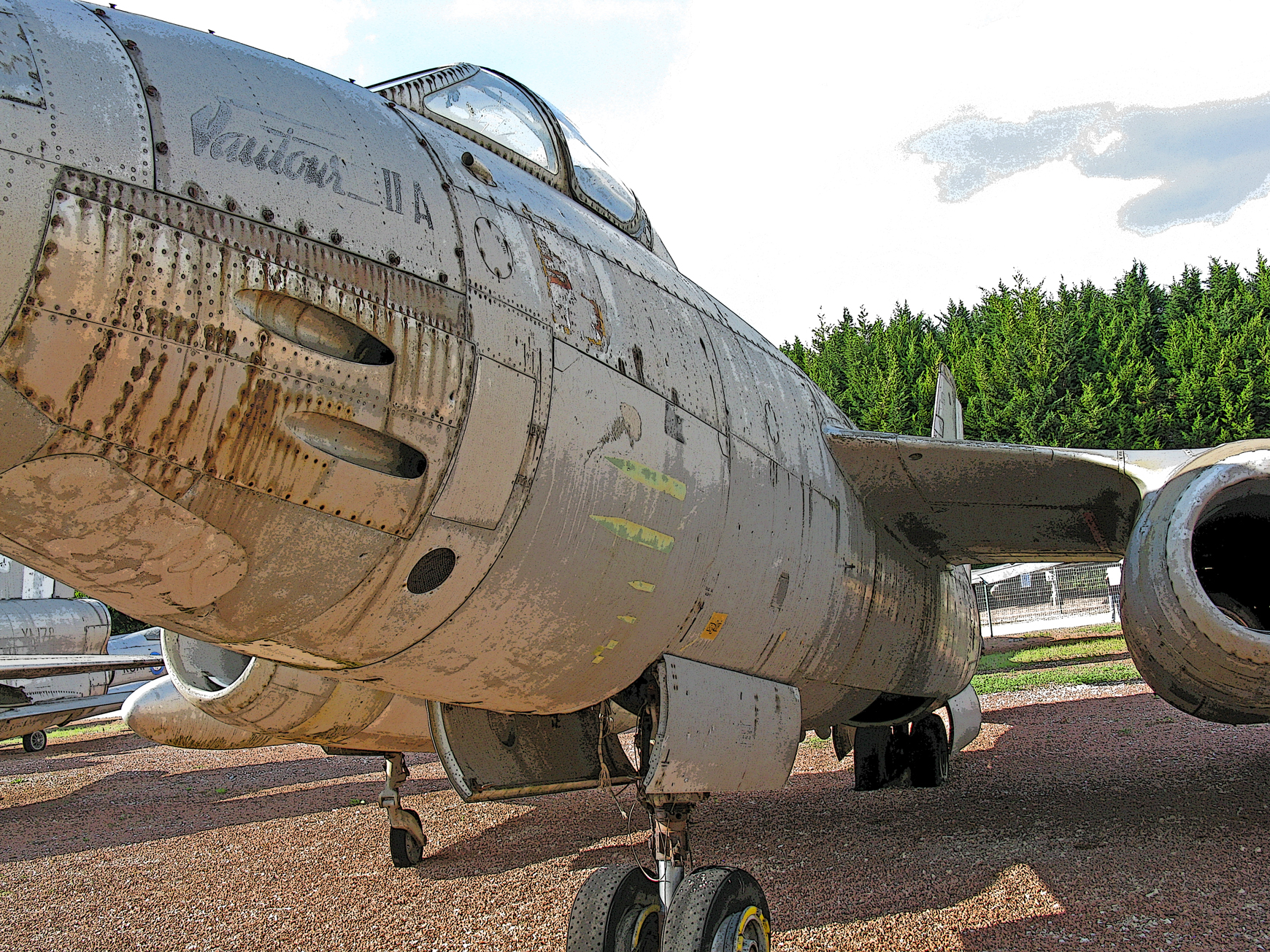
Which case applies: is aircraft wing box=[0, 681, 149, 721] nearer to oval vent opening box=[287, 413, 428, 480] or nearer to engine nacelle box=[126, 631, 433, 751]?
engine nacelle box=[126, 631, 433, 751]

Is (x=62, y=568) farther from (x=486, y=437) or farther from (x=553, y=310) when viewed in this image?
(x=553, y=310)

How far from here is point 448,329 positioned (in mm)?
2719

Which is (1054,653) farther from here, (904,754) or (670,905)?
(670,905)

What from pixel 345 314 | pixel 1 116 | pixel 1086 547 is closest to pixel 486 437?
pixel 345 314

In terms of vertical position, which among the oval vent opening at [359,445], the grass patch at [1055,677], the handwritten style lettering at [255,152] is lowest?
the grass patch at [1055,677]

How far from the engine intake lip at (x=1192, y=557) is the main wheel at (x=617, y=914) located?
2800mm

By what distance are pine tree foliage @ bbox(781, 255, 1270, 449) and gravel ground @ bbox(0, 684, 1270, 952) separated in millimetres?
19423

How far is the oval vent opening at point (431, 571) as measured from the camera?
277 centimetres

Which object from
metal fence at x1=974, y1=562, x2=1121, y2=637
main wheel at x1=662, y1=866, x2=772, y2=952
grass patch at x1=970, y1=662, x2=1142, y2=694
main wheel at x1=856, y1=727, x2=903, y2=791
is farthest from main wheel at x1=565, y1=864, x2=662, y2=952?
metal fence at x1=974, y1=562, x2=1121, y2=637

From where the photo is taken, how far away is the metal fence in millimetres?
27114

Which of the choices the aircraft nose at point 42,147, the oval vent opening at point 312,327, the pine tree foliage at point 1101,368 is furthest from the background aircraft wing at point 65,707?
the pine tree foliage at point 1101,368

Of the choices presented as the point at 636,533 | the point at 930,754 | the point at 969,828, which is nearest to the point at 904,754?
the point at 930,754

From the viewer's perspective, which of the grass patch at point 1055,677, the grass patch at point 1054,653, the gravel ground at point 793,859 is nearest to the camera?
the gravel ground at point 793,859

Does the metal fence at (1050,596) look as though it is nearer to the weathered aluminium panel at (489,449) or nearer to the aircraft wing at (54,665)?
the aircraft wing at (54,665)
